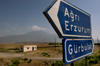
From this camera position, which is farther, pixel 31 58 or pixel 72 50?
pixel 31 58

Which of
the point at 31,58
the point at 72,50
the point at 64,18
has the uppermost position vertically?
the point at 64,18

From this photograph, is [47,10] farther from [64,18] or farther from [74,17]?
[74,17]

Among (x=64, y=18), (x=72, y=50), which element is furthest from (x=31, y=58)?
(x=64, y=18)

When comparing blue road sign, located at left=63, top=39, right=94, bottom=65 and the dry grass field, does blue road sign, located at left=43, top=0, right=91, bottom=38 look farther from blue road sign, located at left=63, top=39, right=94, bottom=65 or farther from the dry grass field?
the dry grass field

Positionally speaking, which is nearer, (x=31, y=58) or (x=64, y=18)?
(x=64, y=18)

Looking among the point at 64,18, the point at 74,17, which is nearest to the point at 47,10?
the point at 64,18

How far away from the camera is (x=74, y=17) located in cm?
219

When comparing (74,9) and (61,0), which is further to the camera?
(74,9)

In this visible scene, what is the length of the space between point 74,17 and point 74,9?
24cm

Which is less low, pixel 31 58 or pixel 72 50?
pixel 72 50

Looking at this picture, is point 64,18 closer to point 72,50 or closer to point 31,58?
point 72,50

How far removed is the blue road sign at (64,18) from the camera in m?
1.50

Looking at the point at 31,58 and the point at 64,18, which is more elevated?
the point at 64,18

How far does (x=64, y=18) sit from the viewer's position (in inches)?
71.1
